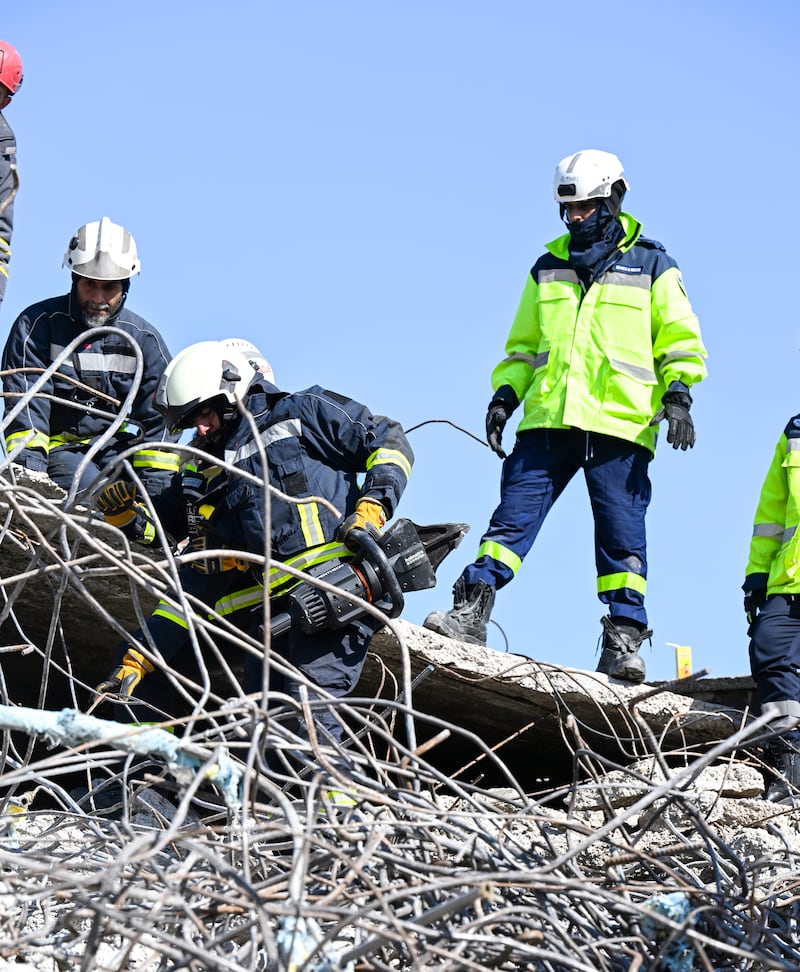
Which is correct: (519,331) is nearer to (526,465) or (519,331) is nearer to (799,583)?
(526,465)

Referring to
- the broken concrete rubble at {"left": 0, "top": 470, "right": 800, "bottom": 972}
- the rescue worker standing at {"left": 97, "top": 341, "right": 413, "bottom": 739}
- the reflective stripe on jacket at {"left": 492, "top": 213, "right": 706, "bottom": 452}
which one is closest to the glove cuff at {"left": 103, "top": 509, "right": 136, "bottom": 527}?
the rescue worker standing at {"left": 97, "top": 341, "right": 413, "bottom": 739}

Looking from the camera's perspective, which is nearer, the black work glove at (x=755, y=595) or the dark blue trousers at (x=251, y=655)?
the dark blue trousers at (x=251, y=655)

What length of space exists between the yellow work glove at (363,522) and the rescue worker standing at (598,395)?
926 millimetres

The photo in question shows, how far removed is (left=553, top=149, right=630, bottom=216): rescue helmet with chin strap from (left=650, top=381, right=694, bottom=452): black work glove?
0.96 m

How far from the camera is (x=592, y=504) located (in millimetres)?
6109

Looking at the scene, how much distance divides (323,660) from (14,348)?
230cm

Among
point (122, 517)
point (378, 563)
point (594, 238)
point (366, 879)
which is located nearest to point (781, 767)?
point (378, 563)

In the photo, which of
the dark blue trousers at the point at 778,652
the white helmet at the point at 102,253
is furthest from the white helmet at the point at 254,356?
the dark blue trousers at the point at 778,652

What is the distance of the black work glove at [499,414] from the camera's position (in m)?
6.46

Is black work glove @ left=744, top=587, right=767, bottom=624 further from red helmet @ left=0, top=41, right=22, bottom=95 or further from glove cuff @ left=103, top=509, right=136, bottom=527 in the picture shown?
red helmet @ left=0, top=41, right=22, bottom=95

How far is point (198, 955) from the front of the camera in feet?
5.99

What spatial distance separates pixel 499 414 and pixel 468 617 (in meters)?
1.08

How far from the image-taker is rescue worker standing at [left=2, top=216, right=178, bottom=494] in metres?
6.02

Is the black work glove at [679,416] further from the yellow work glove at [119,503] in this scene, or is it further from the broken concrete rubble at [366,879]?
the broken concrete rubble at [366,879]
